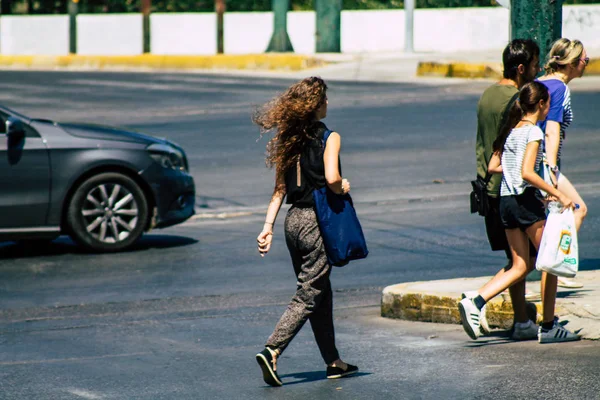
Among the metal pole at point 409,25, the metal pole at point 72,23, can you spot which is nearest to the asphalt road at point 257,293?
the metal pole at point 409,25

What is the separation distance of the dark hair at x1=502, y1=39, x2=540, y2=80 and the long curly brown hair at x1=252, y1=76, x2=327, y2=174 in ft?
4.71

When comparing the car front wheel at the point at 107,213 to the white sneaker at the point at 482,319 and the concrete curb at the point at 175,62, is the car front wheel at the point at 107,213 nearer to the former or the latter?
the white sneaker at the point at 482,319

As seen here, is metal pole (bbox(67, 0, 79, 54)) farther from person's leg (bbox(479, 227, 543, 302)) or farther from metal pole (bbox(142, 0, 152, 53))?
person's leg (bbox(479, 227, 543, 302))

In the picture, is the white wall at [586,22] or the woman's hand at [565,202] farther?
the white wall at [586,22]

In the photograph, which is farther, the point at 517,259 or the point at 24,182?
the point at 24,182

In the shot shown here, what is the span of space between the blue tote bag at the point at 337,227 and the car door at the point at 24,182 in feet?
17.6

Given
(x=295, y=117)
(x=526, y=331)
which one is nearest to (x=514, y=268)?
(x=526, y=331)

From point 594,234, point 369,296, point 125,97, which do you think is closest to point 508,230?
point 369,296

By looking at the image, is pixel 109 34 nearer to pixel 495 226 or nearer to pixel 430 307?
pixel 430 307

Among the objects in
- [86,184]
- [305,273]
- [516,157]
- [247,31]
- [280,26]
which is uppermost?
[280,26]

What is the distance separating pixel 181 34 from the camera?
38781 millimetres

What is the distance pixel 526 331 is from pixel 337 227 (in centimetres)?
160

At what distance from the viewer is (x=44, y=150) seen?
10.9 metres

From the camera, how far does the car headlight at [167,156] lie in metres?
11.4
